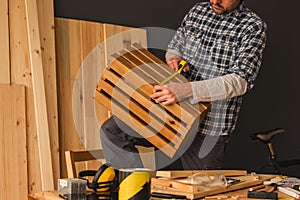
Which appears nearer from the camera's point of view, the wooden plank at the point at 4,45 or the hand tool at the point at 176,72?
the hand tool at the point at 176,72

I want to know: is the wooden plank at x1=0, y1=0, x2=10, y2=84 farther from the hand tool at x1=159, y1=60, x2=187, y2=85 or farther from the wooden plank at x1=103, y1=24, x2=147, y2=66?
the hand tool at x1=159, y1=60, x2=187, y2=85

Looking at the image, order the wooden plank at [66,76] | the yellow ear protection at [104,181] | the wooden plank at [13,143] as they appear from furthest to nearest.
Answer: the wooden plank at [66,76], the wooden plank at [13,143], the yellow ear protection at [104,181]

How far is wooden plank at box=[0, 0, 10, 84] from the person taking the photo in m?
2.62

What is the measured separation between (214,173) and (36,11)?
162 centimetres

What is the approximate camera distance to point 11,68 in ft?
8.76

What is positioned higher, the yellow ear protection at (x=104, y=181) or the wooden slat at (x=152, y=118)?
the wooden slat at (x=152, y=118)

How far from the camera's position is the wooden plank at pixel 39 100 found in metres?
2.68

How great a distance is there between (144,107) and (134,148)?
26 centimetres

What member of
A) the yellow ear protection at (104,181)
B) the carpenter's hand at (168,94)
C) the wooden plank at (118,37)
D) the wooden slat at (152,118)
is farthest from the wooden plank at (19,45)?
the yellow ear protection at (104,181)

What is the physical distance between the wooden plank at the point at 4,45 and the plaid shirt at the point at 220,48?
3.10 ft

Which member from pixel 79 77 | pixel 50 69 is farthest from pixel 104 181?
pixel 79 77

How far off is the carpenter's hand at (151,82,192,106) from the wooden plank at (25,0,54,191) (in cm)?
112

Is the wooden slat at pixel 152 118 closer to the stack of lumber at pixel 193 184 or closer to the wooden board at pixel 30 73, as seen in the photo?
the stack of lumber at pixel 193 184

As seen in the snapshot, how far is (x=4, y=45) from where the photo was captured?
2.64 meters
